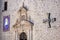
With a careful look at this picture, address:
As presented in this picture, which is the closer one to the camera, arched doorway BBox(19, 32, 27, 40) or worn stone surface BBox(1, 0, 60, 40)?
worn stone surface BBox(1, 0, 60, 40)

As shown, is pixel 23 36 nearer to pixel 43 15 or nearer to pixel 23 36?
pixel 23 36

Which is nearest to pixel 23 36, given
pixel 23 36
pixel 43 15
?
pixel 23 36

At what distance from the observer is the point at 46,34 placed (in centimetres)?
1220

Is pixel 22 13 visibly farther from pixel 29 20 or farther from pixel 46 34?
pixel 46 34

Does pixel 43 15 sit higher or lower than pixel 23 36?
higher

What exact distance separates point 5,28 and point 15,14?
129cm

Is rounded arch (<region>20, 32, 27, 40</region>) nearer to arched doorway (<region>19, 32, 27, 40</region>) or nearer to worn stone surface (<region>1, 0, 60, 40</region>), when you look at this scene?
arched doorway (<region>19, 32, 27, 40</region>)

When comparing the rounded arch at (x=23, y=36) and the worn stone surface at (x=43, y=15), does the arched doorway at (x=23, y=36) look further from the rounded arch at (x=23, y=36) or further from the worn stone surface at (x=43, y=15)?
the worn stone surface at (x=43, y=15)

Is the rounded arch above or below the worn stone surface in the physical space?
below

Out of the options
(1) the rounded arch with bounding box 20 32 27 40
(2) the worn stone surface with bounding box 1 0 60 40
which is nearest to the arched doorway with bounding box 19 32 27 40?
(1) the rounded arch with bounding box 20 32 27 40

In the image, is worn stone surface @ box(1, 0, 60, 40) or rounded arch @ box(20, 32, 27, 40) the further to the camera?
rounded arch @ box(20, 32, 27, 40)

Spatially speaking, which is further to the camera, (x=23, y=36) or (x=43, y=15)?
(x=23, y=36)

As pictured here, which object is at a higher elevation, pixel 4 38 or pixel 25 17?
pixel 25 17

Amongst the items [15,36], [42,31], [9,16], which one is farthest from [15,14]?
[42,31]
